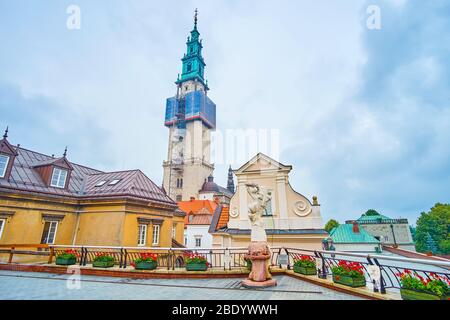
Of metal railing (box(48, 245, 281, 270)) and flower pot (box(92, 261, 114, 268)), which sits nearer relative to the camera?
metal railing (box(48, 245, 281, 270))

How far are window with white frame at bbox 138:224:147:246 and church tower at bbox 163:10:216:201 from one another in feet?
160

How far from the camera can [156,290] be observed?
23.6 feet

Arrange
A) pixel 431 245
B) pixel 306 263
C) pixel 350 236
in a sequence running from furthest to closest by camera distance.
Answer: pixel 431 245 → pixel 350 236 → pixel 306 263

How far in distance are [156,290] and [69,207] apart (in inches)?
533

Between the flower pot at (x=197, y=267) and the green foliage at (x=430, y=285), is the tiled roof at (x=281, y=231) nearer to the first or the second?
the flower pot at (x=197, y=267)

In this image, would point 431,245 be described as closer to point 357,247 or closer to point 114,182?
point 357,247

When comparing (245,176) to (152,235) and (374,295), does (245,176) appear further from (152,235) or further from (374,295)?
(374,295)

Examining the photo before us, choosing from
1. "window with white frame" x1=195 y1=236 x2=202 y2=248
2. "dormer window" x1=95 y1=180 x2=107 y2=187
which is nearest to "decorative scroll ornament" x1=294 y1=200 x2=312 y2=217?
"dormer window" x1=95 y1=180 x2=107 y2=187

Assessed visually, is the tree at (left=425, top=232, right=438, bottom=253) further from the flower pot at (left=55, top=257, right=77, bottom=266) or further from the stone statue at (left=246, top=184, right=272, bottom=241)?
the flower pot at (left=55, top=257, right=77, bottom=266)

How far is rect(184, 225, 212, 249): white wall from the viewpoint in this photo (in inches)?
1523

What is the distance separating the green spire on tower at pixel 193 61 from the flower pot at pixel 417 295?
281ft

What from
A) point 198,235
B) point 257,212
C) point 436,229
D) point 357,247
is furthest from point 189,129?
point 436,229

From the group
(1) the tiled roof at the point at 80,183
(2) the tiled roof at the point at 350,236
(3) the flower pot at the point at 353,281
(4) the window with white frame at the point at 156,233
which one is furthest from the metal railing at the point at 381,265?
(2) the tiled roof at the point at 350,236
